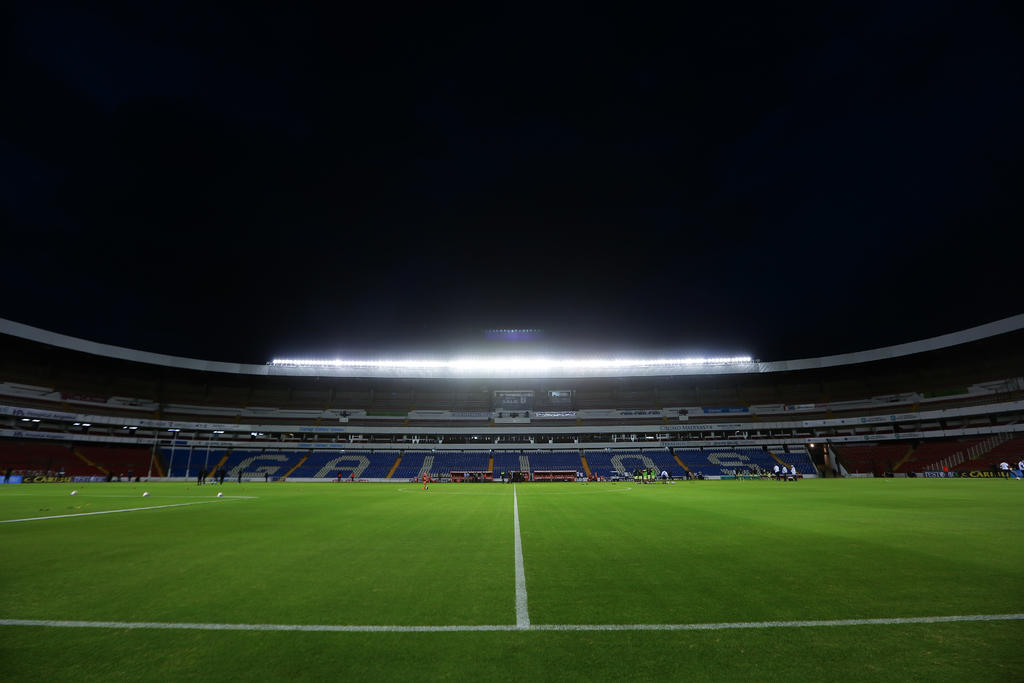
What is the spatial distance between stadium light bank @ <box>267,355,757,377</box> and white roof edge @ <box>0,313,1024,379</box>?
199 mm

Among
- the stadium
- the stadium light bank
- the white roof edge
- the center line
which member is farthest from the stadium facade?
the center line

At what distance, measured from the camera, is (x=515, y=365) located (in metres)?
59.8

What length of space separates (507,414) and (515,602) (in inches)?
2222

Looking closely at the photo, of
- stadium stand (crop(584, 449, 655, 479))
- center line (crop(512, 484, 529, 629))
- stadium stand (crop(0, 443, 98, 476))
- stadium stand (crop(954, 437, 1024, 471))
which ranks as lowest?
stadium stand (crop(584, 449, 655, 479))

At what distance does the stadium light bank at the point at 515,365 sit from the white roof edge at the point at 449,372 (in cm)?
20

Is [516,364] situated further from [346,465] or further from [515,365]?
[346,465]

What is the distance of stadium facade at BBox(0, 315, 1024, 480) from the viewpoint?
41.5 m

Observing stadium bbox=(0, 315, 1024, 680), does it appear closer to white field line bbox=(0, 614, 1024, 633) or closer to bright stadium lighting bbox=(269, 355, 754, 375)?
white field line bbox=(0, 614, 1024, 633)

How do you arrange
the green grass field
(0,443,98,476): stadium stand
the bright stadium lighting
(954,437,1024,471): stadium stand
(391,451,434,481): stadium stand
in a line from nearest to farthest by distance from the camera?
1. the green grass field
2. (954,437,1024,471): stadium stand
3. (0,443,98,476): stadium stand
4. (391,451,434,481): stadium stand
5. the bright stadium lighting

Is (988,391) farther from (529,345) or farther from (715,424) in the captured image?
(529,345)

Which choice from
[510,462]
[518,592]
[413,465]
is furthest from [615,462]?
[518,592]

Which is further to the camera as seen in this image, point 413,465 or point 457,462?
point 457,462

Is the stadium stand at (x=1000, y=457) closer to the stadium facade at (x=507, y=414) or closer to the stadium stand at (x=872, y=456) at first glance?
the stadium facade at (x=507, y=414)

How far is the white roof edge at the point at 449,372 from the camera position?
39688mm
